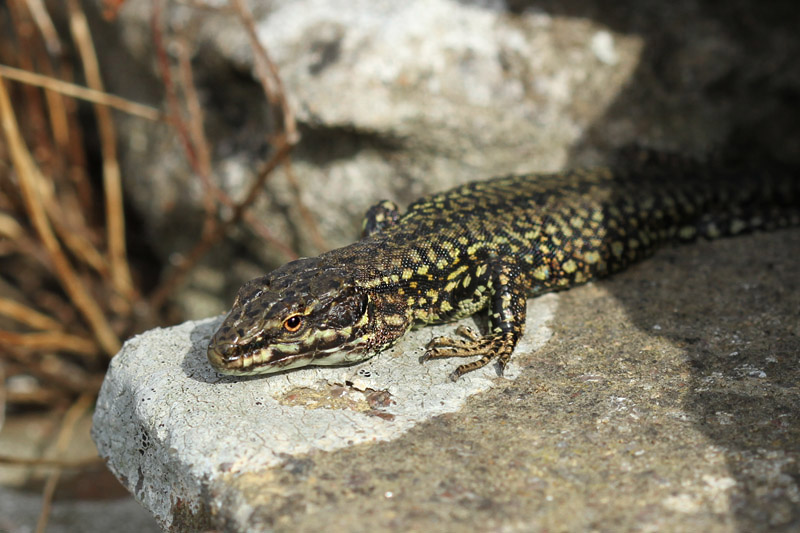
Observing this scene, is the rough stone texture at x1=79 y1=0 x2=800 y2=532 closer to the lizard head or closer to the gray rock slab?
the gray rock slab

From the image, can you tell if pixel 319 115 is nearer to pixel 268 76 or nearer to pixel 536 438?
pixel 268 76

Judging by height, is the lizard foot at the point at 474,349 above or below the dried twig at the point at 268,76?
below

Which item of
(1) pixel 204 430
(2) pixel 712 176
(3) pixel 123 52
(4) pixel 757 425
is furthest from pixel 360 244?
(3) pixel 123 52

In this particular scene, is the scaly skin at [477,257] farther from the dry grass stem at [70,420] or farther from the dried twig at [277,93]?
the dry grass stem at [70,420]

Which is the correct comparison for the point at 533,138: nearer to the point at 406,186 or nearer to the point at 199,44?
the point at 406,186

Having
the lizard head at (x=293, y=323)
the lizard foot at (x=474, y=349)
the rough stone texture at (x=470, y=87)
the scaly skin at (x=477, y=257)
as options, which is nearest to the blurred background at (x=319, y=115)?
the rough stone texture at (x=470, y=87)

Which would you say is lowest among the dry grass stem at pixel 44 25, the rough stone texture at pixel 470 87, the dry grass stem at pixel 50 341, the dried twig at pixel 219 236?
the dry grass stem at pixel 50 341
